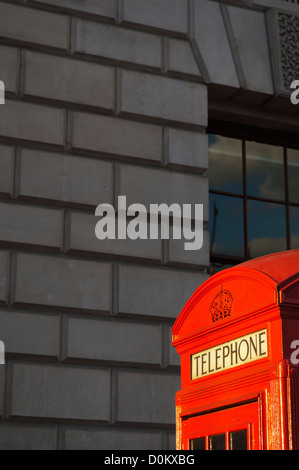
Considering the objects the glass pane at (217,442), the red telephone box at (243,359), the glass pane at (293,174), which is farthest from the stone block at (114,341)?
the glass pane at (217,442)

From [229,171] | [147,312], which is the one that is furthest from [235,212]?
[147,312]

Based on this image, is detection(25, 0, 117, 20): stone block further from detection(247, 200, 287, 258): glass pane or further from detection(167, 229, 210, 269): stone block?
detection(247, 200, 287, 258): glass pane

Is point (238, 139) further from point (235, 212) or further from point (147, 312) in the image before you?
point (147, 312)

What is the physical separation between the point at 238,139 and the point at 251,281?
7.55m

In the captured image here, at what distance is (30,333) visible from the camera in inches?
356

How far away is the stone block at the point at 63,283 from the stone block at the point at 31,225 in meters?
0.18

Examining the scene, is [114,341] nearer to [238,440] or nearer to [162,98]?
[162,98]

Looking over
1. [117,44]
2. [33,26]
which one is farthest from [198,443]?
[117,44]

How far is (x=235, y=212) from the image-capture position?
1107 cm

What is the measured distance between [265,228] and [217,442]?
7.24 meters

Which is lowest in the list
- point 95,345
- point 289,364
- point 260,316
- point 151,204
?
point 289,364

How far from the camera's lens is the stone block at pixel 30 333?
8.93 metres

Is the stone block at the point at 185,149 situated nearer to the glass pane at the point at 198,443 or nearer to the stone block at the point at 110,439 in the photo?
the stone block at the point at 110,439

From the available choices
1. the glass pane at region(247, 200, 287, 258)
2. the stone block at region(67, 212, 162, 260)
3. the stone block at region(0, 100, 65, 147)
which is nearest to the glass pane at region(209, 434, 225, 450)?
the stone block at region(67, 212, 162, 260)
